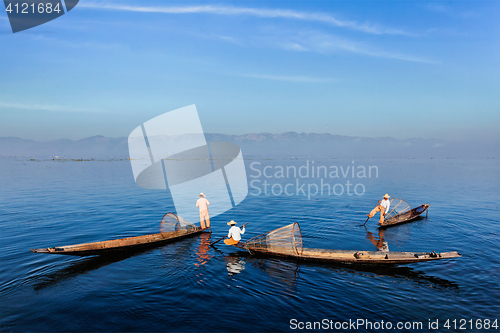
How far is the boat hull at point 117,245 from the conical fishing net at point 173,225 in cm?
20

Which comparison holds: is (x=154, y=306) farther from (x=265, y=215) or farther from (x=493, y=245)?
(x=493, y=245)

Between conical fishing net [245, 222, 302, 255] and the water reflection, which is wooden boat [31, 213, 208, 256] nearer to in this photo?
conical fishing net [245, 222, 302, 255]

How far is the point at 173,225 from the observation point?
813 inches

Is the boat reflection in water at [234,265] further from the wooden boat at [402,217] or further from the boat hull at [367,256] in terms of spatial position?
the wooden boat at [402,217]

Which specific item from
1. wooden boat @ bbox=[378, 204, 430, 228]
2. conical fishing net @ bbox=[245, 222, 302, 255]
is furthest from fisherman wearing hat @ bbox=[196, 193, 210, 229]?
wooden boat @ bbox=[378, 204, 430, 228]

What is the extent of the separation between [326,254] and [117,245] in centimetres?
1251

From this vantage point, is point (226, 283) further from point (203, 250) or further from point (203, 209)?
point (203, 209)

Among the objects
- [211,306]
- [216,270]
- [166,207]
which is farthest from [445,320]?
[166,207]

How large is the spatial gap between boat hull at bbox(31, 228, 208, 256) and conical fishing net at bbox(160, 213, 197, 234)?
0.20m

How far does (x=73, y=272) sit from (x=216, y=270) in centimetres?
750

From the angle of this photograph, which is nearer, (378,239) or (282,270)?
(282,270)

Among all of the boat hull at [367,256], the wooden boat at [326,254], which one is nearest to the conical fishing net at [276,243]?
the wooden boat at [326,254]

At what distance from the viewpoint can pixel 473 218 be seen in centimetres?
2839

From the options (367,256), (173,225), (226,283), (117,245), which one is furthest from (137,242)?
(367,256)
